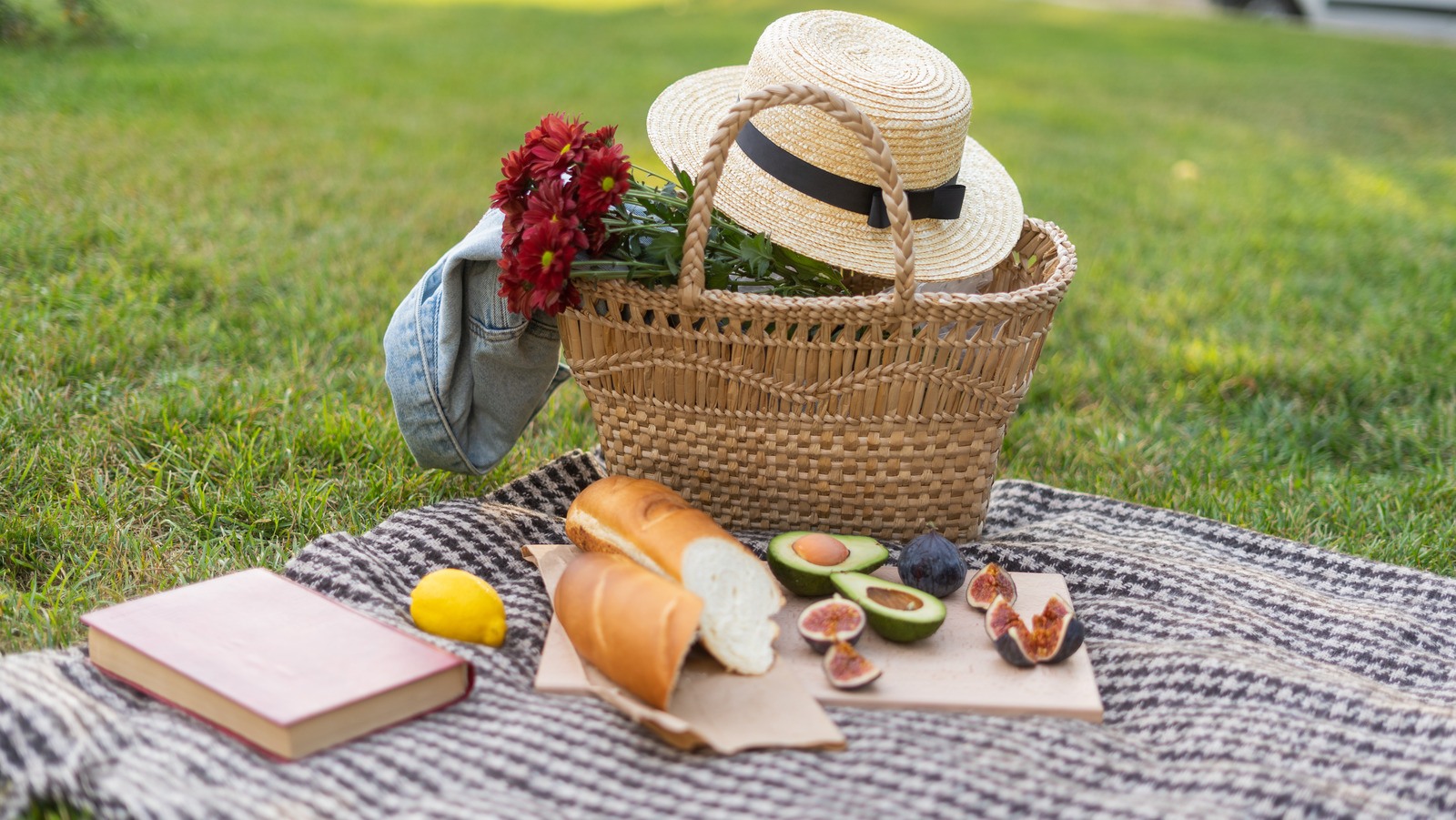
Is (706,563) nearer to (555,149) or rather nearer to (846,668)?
(846,668)

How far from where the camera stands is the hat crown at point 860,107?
231 cm

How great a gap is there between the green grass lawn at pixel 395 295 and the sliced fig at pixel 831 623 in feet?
3.48

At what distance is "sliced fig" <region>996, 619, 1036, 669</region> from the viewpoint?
191 cm

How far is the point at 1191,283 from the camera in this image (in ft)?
15.5

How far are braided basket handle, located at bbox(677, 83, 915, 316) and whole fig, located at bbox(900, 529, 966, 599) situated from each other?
→ 0.50m

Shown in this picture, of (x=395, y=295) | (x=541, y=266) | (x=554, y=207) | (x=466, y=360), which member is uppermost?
(x=554, y=207)

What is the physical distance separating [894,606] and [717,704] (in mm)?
426

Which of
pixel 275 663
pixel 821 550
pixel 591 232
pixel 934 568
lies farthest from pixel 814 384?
pixel 275 663

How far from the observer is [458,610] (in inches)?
75.8

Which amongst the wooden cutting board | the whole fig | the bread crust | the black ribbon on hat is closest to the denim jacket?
the bread crust

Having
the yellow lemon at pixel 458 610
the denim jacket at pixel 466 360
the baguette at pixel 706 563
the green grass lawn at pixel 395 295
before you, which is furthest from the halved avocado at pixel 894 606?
the green grass lawn at pixel 395 295

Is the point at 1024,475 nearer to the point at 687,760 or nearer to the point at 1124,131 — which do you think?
the point at 687,760

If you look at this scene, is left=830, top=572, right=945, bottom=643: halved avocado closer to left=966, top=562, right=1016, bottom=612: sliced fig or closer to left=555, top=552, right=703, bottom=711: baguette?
left=966, top=562, right=1016, bottom=612: sliced fig

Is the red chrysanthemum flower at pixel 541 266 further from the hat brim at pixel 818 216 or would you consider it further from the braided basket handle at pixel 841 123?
the hat brim at pixel 818 216
